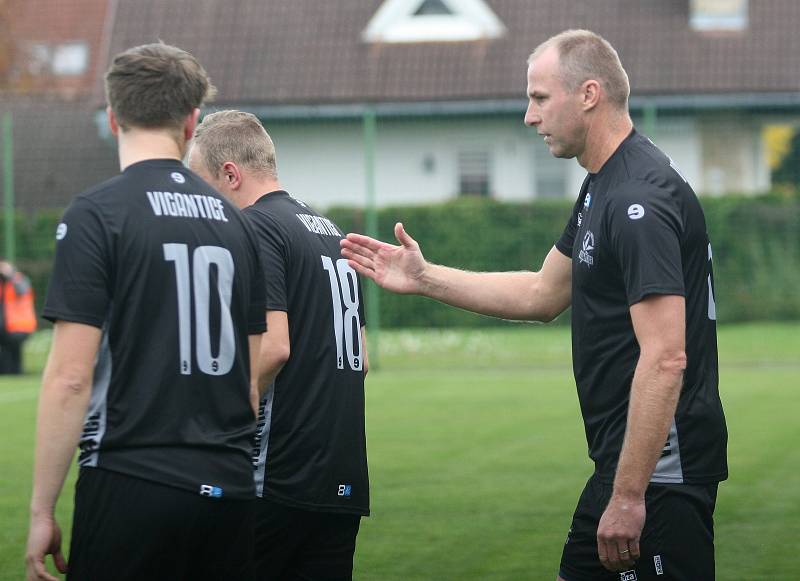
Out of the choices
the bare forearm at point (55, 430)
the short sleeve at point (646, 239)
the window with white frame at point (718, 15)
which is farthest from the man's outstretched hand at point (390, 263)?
the window with white frame at point (718, 15)

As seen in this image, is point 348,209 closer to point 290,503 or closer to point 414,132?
point 414,132

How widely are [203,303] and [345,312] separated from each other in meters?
1.34

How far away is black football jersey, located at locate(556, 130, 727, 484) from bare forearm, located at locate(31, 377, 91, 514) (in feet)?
5.18

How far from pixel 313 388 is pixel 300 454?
231 millimetres

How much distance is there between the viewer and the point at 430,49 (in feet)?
101

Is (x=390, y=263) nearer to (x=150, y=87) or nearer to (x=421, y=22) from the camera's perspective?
(x=150, y=87)

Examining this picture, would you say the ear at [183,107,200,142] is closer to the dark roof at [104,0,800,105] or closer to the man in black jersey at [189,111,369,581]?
the man in black jersey at [189,111,369,581]

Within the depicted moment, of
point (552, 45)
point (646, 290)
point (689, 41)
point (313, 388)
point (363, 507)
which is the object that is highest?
point (689, 41)

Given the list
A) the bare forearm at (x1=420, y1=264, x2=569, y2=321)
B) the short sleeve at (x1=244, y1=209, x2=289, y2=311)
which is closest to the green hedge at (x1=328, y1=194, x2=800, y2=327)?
the bare forearm at (x1=420, y1=264, x2=569, y2=321)

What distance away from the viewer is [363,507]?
4992 millimetres

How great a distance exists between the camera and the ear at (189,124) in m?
3.80

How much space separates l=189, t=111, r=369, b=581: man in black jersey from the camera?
4836 millimetres

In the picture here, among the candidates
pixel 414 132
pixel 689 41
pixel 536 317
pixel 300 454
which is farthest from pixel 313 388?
pixel 689 41

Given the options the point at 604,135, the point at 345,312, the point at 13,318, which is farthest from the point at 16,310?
the point at 604,135
